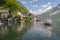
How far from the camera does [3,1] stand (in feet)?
421

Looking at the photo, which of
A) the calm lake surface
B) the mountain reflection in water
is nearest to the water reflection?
the calm lake surface

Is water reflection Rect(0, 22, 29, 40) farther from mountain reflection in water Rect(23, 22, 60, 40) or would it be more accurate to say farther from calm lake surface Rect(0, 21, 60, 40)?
mountain reflection in water Rect(23, 22, 60, 40)

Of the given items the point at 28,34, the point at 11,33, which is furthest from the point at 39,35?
the point at 11,33

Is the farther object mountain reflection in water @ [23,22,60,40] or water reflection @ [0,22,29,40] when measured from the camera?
water reflection @ [0,22,29,40]

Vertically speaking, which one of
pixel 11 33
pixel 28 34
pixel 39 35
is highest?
pixel 11 33

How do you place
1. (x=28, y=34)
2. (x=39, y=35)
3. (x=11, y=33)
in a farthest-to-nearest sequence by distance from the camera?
(x=11, y=33)
(x=28, y=34)
(x=39, y=35)

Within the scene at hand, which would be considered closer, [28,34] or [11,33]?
[28,34]

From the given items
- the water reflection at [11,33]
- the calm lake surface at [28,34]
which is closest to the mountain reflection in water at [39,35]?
the calm lake surface at [28,34]

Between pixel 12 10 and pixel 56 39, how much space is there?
93.8m

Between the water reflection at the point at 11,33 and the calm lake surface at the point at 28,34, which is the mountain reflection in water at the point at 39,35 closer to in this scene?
the calm lake surface at the point at 28,34

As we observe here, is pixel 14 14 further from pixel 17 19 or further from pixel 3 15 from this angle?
pixel 3 15

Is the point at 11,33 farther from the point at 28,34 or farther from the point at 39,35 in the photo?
the point at 39,35

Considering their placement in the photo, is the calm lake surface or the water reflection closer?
the calm lake surface

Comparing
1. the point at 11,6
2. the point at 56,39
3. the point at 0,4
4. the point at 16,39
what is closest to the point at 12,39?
the point at 16,39
